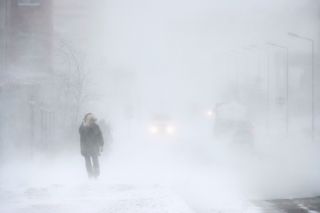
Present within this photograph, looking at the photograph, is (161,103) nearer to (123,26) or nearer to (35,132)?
(123,26)

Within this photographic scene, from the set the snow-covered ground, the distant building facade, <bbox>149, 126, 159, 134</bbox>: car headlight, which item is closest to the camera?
the snow-covered ground

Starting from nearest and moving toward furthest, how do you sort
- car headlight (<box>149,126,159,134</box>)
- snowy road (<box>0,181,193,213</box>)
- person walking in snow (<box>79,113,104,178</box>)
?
1. snowy road (<box>0,181,193,213</box>)
2. person walking in snow (<box>79,113,104,178</box>)
3. car headlight (<box>149,126,159,134</box>)

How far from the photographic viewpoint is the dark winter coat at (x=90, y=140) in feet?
36.9

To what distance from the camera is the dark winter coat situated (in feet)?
36.9

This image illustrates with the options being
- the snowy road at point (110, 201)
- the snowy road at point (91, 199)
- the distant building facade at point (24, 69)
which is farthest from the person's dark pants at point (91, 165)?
the distant building facade at point (24, 69)

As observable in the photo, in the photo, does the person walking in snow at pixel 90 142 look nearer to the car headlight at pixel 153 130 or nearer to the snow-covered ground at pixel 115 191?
the snow-covered ground at pixel 115 191

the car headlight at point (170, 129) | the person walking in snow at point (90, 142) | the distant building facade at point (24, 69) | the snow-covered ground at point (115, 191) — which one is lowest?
the snow-covered ground at point (115, 191)

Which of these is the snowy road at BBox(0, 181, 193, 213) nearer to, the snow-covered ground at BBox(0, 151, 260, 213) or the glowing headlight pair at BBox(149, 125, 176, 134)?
the snow-covered ground at BBox(0, 151, 260, 213)

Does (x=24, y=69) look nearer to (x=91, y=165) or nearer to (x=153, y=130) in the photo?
(x=153, y=130)

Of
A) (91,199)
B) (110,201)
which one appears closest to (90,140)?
(91,199)

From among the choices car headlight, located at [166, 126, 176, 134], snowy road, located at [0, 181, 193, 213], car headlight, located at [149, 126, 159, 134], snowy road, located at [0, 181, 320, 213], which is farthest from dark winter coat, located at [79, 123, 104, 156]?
car headlight, located at [166, 126, 176, 134]

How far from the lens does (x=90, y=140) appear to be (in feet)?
36.9

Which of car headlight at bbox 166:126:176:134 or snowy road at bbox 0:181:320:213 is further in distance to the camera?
car headlight at bbox 166:126:176:134

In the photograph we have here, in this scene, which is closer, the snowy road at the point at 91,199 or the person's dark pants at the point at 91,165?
the snowy road at the point at 91,199
